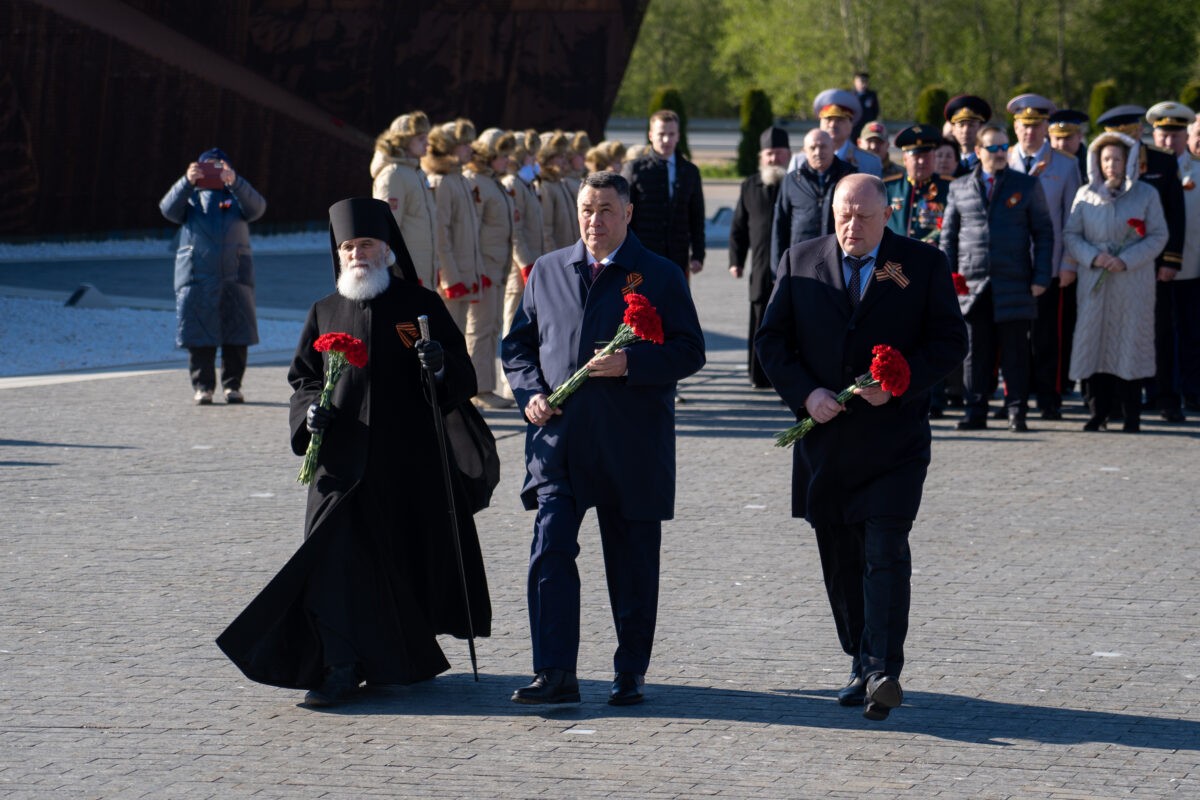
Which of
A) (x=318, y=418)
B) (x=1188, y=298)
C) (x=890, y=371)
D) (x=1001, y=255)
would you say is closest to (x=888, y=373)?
(x=890, y=371)

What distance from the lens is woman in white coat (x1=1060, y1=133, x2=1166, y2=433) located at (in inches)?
504

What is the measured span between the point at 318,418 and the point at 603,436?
0.99 metres

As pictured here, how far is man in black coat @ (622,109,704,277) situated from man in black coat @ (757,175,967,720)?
720cm

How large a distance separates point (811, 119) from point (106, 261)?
36168 millimetres

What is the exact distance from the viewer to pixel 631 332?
6.43 m

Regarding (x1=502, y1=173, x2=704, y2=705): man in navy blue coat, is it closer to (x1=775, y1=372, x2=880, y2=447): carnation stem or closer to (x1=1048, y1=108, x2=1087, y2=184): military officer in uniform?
(x1=775, y1=372, x2=880, y2=447): carnation stem

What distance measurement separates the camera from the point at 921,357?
6422 millimetres

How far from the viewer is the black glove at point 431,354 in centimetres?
652

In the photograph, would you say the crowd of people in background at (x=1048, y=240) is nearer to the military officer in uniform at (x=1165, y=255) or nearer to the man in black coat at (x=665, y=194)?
the military officer in uniform at (x=1165, y=255)

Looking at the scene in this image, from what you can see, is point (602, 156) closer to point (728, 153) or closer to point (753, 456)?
point (753, 456)

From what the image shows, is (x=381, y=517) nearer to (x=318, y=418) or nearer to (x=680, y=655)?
(x=318, y=418)

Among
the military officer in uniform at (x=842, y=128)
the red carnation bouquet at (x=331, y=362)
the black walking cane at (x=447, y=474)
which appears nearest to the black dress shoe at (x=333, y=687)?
the black walking cane at (x=447, y=474)

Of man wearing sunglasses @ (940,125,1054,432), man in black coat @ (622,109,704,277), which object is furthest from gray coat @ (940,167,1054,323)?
man in black coat @ (622,109,704,277)

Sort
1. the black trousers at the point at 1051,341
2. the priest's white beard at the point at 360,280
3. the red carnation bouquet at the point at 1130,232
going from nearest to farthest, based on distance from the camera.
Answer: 1. the priest's white beard at the point at 360,280
2. the red carnation bouquet at the point at 1130,232
3. the black trousers at the point at 1051,341
